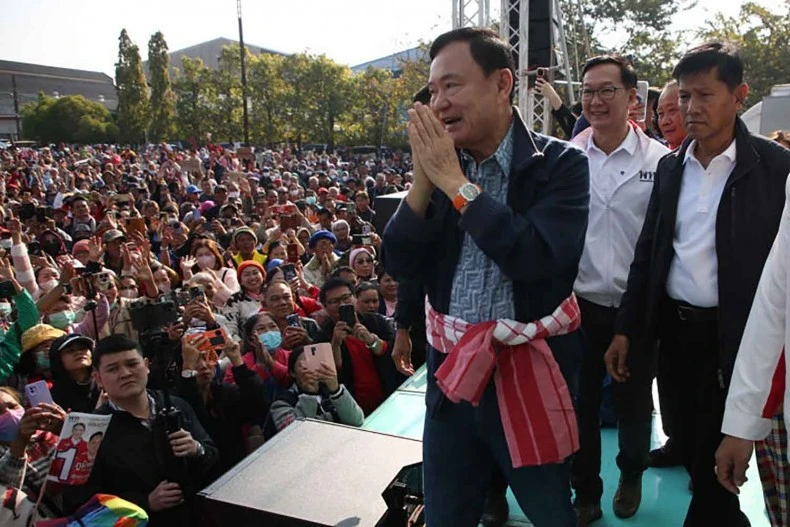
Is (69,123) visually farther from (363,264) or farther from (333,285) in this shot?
(333,285)

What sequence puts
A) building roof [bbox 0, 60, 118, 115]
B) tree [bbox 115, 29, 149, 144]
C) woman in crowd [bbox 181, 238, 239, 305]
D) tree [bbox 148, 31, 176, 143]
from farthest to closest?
building roof [bbox 0, 60, 118, 115] < tree [bbox 115, 29, 149, 144] < tree [bbox 148, 31, 176, 143] < woman in crowd [bbox 181, 238, 239, 305]

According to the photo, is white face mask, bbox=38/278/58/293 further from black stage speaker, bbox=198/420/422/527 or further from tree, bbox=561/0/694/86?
tree, bbox=561/0/694/86

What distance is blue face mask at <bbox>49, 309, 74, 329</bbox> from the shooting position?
4.49 metres

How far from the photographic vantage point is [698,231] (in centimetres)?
191

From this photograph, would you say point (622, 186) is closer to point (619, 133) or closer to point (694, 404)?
point (619, 133)

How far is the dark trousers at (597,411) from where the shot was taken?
86.9 inches

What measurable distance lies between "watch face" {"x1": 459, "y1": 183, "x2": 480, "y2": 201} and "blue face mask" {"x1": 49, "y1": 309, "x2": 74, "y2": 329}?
410cm

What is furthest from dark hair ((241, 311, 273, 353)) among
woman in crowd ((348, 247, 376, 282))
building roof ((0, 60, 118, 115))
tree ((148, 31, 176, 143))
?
building roof ((0, 60, 118, 115))

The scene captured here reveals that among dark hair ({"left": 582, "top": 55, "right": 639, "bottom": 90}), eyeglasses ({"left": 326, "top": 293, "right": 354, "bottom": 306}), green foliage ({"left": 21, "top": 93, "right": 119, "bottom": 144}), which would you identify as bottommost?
eyeglasses ({"left": 326, "top": 293, "right": 354, "bottom": 306})

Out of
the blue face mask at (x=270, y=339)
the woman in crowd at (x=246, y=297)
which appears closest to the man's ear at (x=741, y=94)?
the blue face mask at (x=270, y=339)

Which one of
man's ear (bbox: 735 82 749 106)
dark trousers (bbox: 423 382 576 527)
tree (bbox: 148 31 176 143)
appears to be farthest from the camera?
tree (bbox: 148 31 176 143)

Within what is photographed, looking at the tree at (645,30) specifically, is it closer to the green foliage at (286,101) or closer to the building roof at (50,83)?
the green foliage at (286,101)

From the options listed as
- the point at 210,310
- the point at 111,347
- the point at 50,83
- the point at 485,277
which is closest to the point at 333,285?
the point at 210,310

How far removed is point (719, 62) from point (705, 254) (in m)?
0.58
